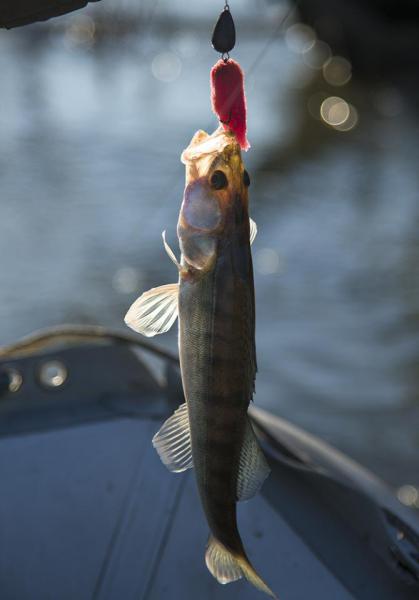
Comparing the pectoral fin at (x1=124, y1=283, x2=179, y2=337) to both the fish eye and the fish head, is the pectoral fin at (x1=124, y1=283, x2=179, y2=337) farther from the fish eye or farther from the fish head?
the fish eye

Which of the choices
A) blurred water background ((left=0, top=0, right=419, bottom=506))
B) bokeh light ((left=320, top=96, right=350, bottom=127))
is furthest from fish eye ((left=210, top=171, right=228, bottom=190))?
bokeh light ((left=320, top=96, right=350, bottom=127))

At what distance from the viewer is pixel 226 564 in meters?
2.68

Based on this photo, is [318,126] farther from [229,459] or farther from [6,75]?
[229,459]

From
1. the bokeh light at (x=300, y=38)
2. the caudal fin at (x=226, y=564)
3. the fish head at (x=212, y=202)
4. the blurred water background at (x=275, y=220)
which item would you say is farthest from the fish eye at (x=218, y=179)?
the bokeh light at (x=300, y=38)

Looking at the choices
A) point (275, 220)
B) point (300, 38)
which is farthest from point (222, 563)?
point (300, 38)

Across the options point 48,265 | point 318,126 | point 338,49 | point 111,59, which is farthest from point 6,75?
point 48,265

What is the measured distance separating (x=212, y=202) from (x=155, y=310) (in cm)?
37

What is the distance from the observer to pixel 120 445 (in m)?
4.09

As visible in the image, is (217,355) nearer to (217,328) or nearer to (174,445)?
(217,328)

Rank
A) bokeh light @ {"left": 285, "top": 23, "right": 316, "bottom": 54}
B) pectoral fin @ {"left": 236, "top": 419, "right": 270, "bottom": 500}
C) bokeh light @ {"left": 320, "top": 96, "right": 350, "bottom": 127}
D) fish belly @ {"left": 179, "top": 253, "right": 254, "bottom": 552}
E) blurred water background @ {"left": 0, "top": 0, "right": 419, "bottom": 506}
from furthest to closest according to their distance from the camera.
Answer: bokeh light @ {"left": 285, "top": 23, "right": 316, "bottom": 54} → bokeh light @ {"left": 320, "top": 96, "right": 350, "bottom": 127} → blurred water background @ {"left": 0, "top": 0, "right": 419, "bottom": 506} → pectoral fin @ {"left": 236, "top": 419, "right": 270, "bottom": 500} → fish belly @ {"left": 179, "top": 253, "right": 254, "bottom": 552}

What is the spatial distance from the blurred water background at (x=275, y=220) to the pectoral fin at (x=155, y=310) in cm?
436

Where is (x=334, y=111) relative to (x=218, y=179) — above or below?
above

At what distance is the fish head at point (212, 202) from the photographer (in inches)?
99.9

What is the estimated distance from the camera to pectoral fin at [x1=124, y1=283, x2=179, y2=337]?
2609mm
